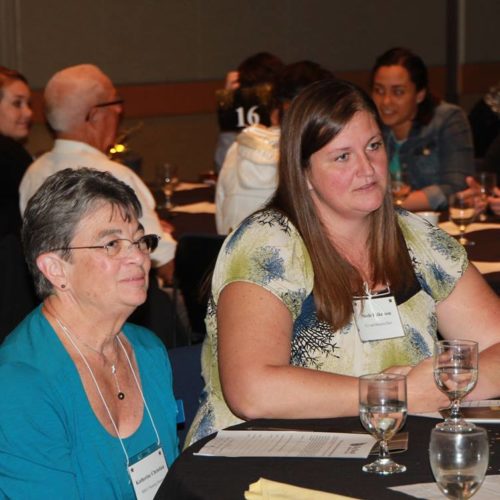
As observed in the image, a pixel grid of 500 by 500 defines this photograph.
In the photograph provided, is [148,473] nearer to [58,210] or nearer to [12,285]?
[58,210]

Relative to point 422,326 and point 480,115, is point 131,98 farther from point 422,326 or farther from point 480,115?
point 422,326

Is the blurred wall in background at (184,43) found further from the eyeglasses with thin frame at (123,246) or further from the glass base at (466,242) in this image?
the eyeglasses with thin frame at (123,246)

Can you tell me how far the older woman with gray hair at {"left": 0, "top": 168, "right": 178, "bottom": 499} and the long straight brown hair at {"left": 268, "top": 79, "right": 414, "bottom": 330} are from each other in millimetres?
484

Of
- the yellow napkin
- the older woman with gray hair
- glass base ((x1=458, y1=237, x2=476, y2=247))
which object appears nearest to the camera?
Result: the yellow napkin

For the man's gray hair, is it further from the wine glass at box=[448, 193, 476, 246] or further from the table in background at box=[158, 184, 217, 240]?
the wine glass at box=[448, 193, 476, 246]

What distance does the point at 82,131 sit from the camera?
17.3 ft

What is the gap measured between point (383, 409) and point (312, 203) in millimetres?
928

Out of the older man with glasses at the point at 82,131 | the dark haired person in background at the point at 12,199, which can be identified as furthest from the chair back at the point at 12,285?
the older man with glasses at the point at 82,131

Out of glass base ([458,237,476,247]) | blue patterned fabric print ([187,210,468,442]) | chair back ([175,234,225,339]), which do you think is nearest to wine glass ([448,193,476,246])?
glass base ([458,237,476,247])

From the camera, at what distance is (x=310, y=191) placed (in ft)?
9.83

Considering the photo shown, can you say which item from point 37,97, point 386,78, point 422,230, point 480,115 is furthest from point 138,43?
point 422,230

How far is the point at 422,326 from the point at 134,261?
2.68 ft

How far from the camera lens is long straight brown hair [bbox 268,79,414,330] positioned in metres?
2.87

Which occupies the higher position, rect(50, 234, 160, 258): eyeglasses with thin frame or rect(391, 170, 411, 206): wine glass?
rect(50, 234, 160, 258): eyeglasses with thin frame
